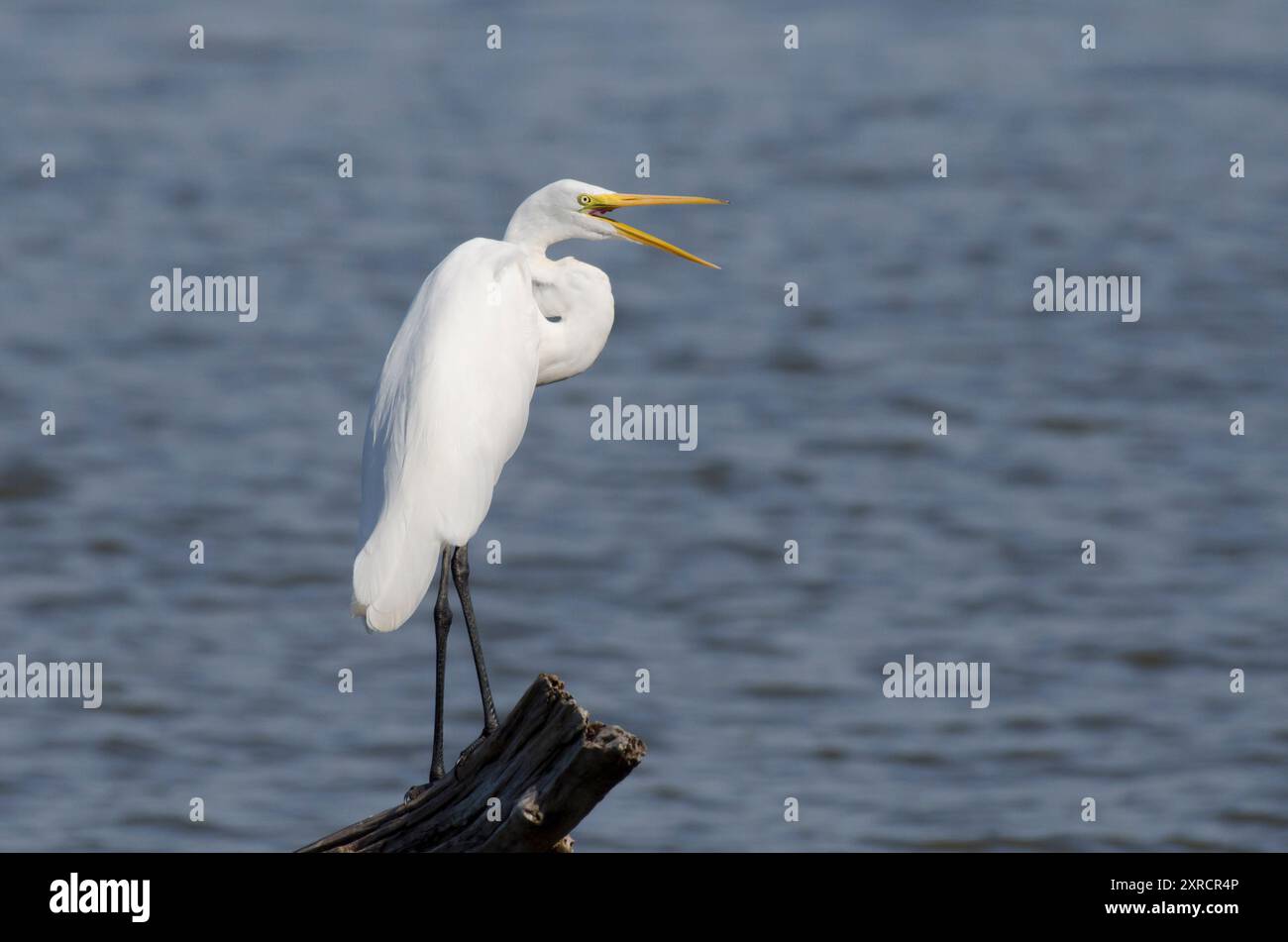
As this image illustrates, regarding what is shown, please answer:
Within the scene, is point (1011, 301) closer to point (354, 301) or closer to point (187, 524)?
point (354, 301)

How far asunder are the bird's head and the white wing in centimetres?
12

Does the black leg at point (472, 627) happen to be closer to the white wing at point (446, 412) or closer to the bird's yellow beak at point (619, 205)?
the white wing at point (446, 412)

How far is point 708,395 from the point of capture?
2038cm

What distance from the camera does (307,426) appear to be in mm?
19797

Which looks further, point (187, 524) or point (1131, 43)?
point (1131, 43)

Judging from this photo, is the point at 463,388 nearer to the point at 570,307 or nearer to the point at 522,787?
the point at 570,307

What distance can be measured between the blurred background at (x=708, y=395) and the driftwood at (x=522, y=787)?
6.64 m

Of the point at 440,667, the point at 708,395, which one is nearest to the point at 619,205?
the point at 440,667

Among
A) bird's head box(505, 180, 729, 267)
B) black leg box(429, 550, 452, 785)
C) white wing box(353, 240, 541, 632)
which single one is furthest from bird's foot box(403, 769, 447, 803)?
bird's head box(505, 180, 729, 267)

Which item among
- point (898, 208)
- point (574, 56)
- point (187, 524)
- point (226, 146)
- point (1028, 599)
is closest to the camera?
point (1028, 599)

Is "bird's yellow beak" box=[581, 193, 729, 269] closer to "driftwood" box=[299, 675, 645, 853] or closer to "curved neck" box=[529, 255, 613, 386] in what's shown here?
"curved neck" box=[529, 255, 613, 386]

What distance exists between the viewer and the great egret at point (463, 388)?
7.04m

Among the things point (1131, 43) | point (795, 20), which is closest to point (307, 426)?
point (795, 20)

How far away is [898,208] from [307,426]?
9306 mm
